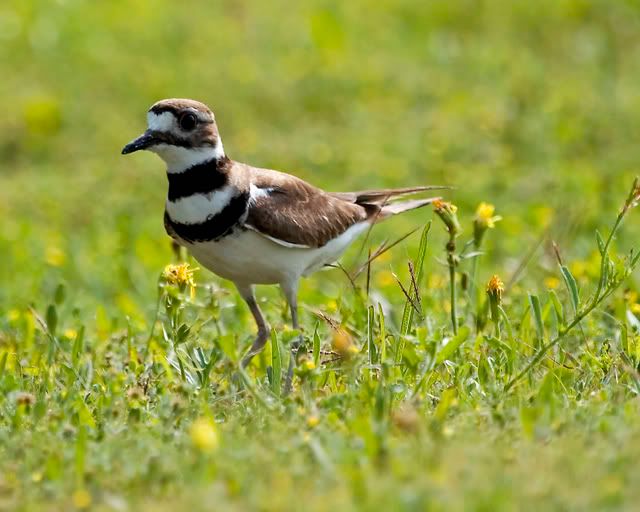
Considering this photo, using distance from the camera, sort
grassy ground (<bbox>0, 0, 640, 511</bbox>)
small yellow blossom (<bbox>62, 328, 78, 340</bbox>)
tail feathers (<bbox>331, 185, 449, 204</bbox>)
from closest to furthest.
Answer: grassy ground (<bbox>0, 0, 640, 511</bbox>) → small yellow blossom (<bbox>62, 328, 78, 340</bbox>) → tail feathers (<bbox>331, 185, 449, 204</bbox>)

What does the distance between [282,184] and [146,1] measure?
7.47 metres

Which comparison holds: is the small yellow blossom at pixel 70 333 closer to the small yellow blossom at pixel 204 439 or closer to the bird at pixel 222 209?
the bird at pixel 222 209

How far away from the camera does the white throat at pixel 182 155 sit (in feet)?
15.8

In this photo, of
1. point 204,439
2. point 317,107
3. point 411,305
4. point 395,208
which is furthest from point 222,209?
point 317,107

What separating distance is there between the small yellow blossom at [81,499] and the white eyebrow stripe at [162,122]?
1854 mm

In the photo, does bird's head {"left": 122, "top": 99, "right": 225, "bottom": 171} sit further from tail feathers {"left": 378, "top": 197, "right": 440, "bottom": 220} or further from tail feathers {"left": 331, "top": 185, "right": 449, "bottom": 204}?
tail feathers {"left": 378, "top": 197, "right": 440, "bottom": 220}

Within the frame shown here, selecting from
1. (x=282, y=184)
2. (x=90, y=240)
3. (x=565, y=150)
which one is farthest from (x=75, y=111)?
(x=282, y=184)

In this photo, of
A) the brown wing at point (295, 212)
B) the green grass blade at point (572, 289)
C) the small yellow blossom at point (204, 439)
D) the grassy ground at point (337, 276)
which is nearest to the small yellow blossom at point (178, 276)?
the grassy ground at point (337, 276)

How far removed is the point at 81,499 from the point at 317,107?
7.78m

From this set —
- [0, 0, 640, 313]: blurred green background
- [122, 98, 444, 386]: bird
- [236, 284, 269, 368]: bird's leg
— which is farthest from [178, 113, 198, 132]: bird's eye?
[0, 0, 640, 313]: blurred green background

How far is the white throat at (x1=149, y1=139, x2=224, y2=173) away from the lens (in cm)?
480

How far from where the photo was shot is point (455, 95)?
1059 cm

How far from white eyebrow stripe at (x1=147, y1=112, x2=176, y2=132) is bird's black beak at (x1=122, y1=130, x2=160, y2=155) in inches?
1.5

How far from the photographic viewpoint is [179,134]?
480cm
